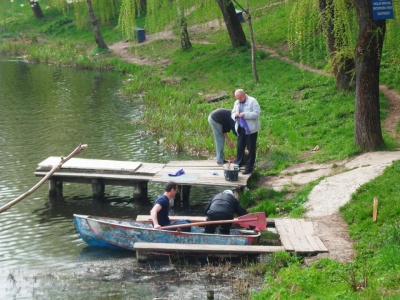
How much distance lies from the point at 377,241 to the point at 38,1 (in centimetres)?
4973

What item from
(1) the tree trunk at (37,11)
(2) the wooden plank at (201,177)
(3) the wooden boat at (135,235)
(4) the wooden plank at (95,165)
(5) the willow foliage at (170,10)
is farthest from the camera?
(1) the tree trunk at (37,11)

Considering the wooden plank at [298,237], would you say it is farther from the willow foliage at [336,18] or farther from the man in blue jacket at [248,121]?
the willow foliage at [336,18]

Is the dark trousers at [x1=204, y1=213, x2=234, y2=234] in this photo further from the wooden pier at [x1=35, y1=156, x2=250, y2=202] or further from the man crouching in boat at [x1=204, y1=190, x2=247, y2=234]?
the wooden pier at [x1=35, y1=156, x2=250, y2=202]

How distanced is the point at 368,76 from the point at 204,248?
6.43m

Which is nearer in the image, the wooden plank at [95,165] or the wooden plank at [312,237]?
the wooden plank at [312,237]

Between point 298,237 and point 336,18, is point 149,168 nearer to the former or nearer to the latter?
point 336,18

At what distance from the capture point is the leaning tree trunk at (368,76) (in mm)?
17297

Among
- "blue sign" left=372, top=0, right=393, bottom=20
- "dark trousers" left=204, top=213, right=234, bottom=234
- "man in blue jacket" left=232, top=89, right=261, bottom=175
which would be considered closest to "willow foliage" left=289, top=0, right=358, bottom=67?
"blue sign" left=372, top=0, right=393, bottom=20

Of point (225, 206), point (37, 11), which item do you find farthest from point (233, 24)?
point (37, 11)

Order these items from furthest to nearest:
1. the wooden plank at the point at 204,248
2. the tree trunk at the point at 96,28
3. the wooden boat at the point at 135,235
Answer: the tree trunk at the point at 96,28
the wooden boat at the point at 135,235
the wooden plank at the point at 204,248

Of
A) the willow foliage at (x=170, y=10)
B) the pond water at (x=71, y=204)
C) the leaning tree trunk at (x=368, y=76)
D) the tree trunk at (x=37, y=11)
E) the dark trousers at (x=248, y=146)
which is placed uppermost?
the tree trunk at (x=37, y=11)

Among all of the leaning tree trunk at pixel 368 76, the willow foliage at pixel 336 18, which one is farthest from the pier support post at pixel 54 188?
the leaning tree trunk at pixel 368 76

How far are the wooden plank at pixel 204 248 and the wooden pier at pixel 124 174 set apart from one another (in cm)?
401

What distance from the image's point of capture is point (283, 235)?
47.0 ft
